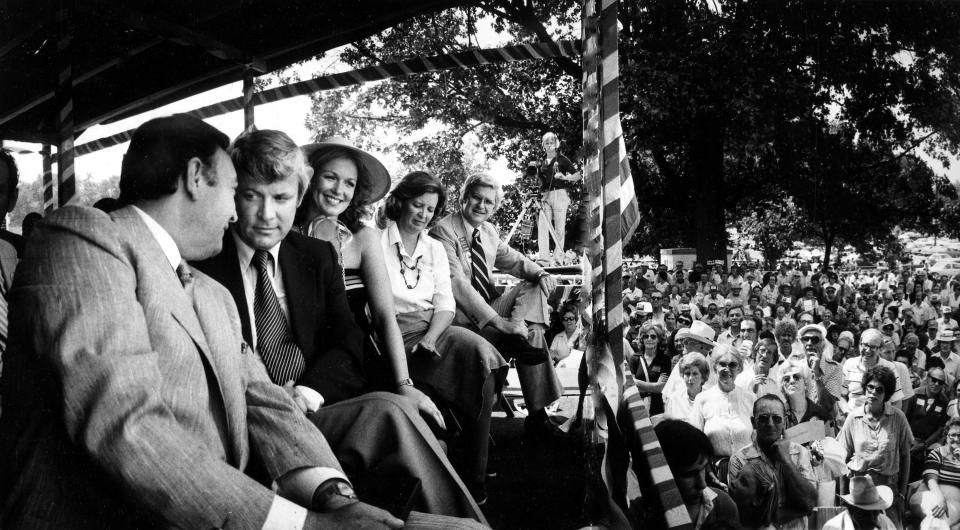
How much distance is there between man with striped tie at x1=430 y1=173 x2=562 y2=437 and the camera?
11.6 ft

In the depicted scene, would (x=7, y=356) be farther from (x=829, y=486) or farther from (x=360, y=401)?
(x=829, y=486)

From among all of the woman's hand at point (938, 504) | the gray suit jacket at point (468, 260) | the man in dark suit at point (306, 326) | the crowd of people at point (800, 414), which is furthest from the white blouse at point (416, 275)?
the woman's hand at point (938, 504)

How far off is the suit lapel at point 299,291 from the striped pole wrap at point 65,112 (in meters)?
0.60

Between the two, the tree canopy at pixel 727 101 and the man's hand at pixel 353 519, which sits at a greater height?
the tree canopy at pixel 727 101

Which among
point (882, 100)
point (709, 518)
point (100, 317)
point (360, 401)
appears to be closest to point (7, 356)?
point (100, 317)

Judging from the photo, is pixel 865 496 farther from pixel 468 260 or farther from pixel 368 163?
pixel 368 163

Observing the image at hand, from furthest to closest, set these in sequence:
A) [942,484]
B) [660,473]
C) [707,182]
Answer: [707,182], [942,484], [660,473]

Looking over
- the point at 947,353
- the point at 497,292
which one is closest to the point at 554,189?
the point at 497,292

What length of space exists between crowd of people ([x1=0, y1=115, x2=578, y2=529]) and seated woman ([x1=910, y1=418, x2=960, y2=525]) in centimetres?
430

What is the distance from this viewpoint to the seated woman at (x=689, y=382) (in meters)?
4.96

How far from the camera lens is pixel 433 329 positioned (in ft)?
9.66

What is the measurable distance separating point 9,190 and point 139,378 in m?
1.10

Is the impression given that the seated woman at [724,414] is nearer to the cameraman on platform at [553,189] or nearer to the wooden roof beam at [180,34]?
the cameraman on platform at [553,189]

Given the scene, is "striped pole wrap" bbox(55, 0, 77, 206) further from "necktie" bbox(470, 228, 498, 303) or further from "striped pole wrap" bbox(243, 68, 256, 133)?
"necktie" bbox(470, 228, 498, 303)
